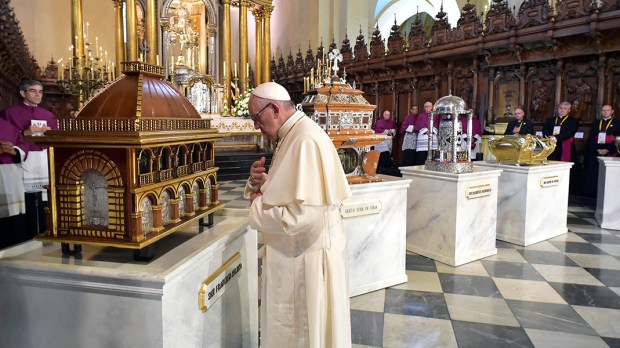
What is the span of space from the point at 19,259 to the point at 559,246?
210 inches

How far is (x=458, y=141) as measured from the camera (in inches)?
178

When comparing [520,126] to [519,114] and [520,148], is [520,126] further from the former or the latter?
[520,148]

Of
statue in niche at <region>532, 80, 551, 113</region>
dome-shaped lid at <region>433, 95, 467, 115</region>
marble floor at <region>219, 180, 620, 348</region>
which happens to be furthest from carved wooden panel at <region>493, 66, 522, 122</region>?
dome-shaped lid at <region>433, 95, 467, 115</region>

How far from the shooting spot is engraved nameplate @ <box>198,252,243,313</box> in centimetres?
166

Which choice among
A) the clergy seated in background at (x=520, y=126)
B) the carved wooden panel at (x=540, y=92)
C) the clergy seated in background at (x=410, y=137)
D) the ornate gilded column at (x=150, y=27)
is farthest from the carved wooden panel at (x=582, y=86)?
the ornate gilded column at (x=150, y=27)

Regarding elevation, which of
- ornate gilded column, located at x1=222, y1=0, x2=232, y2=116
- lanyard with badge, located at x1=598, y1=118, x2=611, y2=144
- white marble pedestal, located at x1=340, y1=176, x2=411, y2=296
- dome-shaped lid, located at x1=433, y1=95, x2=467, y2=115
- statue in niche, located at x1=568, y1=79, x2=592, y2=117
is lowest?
white marble pedestal, located at x1=340, y1=176, x2=411, y2=296

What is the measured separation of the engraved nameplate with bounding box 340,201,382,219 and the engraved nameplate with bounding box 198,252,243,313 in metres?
1.46

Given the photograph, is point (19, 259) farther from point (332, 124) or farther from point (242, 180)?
point (242, 180)

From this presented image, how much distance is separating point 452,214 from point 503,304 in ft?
3.56

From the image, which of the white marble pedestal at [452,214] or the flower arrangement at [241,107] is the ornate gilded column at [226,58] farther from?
the white marble pedestal at [452,214]

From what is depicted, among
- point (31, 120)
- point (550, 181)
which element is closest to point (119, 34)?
point (31, 120)

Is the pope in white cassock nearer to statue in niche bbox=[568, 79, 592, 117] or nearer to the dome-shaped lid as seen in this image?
the dome-shaped lid

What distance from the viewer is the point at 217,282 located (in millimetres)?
1790

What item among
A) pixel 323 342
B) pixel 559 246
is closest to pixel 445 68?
pixel 559 246
